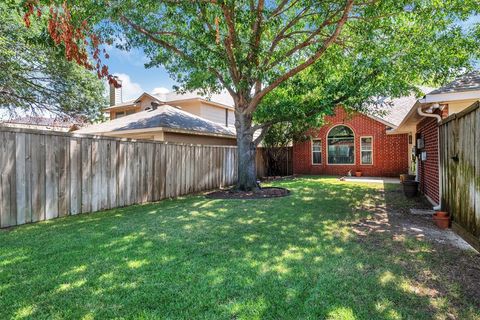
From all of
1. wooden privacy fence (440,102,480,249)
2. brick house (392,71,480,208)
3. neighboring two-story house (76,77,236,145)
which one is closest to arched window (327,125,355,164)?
neighboring two-story house (76,77,236,145)

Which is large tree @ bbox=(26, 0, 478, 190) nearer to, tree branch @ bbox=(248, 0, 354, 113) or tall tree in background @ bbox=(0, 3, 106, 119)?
tree branch @ bbox=(248, 0, 354, 113)

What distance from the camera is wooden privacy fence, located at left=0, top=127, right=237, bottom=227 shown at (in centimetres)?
520

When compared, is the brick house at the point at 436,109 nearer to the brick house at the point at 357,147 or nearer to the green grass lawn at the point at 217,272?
the green grass lawn at the point at 217,272

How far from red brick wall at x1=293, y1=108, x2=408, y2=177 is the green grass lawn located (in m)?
12.1

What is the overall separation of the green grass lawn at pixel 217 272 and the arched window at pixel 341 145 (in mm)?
12355

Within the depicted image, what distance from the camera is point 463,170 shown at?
4.46 meters

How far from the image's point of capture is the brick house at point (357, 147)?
1586 cm

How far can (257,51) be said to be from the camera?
8.56 meters

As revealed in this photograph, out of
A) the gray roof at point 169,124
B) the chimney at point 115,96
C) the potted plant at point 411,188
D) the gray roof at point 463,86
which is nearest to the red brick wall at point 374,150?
the gray roof at point 169,124

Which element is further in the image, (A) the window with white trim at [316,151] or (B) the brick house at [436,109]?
(A) the window with white trim at [316,151]

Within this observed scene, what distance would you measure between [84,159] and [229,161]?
21.1ft

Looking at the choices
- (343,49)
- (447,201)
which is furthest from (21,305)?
(343,49)

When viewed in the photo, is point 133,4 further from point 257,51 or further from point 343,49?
point 343,49

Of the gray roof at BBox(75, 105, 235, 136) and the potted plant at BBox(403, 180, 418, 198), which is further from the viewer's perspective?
the gray roof at BBox(75, 105, 235, 136)
